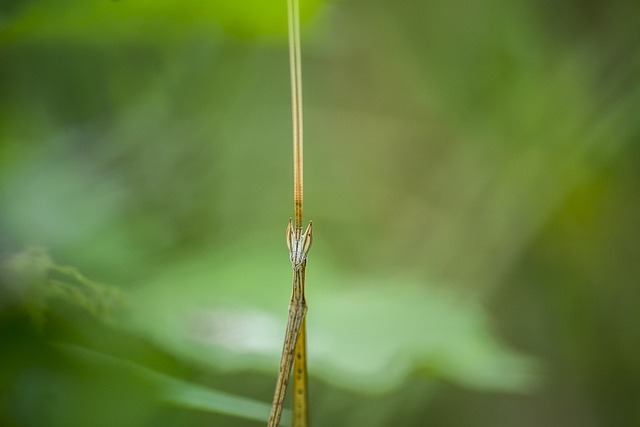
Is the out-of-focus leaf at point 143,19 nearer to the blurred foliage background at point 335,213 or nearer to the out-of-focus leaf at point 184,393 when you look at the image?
the blurred foliage background at point 335,213

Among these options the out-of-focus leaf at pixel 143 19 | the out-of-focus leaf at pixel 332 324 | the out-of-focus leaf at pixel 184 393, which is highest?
the out-of-focus leaf at pixel 143 19

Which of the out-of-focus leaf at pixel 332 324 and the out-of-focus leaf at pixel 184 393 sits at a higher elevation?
the out-of-focus leaf at pixel 332 324

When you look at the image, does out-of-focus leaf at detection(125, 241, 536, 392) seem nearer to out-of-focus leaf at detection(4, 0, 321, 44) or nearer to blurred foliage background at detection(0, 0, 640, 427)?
blurred foliage background at detection(0, 0, 640, 427)

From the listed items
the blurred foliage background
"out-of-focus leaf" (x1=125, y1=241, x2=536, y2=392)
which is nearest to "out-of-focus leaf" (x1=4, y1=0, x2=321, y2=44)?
the blurred foliage background

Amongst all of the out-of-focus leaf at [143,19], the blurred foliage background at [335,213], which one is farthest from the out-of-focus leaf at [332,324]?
the out-of-focus leaf at [143,19]

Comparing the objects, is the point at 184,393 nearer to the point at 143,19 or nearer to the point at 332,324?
the point at 332,324

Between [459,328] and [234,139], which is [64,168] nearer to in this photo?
[234,139]

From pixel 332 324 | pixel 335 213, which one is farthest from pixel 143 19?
pixel 332 324

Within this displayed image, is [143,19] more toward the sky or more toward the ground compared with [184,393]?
more toward the sky

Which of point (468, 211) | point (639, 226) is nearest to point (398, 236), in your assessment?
point (468, 211)
